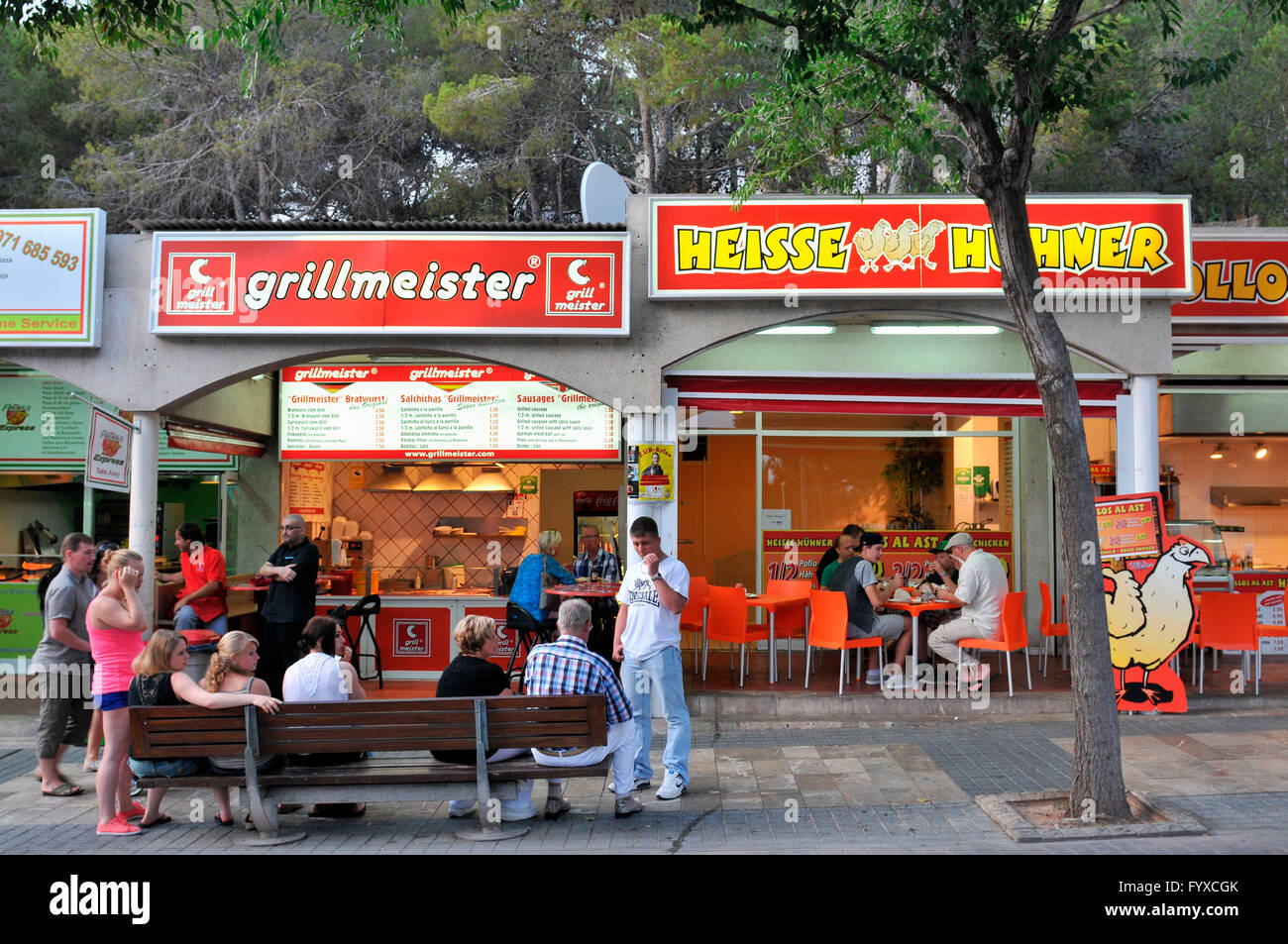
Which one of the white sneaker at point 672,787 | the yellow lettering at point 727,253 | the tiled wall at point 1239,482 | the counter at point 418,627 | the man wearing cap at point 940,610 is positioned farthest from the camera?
the tiled wall at point 1239,482

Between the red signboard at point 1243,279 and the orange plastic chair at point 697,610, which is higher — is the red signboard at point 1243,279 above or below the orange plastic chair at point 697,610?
above

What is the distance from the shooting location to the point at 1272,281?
31.2ft

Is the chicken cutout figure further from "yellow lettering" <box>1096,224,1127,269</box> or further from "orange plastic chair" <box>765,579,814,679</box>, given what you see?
"orange plastic chair" <box>765,579,814,679</box>

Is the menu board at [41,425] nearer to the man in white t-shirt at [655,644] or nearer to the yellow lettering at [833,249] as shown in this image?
the man in white t-shirt at [655,644]

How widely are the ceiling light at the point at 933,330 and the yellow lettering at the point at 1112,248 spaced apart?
2087 millimetres

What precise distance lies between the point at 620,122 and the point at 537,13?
7.83 ft

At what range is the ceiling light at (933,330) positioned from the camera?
10.7 metres

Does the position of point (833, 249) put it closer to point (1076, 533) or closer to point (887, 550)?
point (1076, 533)

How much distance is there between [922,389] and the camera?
10656 mm

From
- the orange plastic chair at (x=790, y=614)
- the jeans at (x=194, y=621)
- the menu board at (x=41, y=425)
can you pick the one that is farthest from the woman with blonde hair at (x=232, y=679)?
the menu board at (x=41, y=425)

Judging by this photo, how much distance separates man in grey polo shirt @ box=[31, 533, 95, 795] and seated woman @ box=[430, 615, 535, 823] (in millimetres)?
2801

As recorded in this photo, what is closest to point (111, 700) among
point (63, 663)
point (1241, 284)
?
point (63, 663)

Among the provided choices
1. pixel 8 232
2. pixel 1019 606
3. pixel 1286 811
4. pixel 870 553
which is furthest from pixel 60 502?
pixel 1286 811

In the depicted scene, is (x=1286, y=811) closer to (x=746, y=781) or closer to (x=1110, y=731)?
Answer: (x=1110, y=731)
